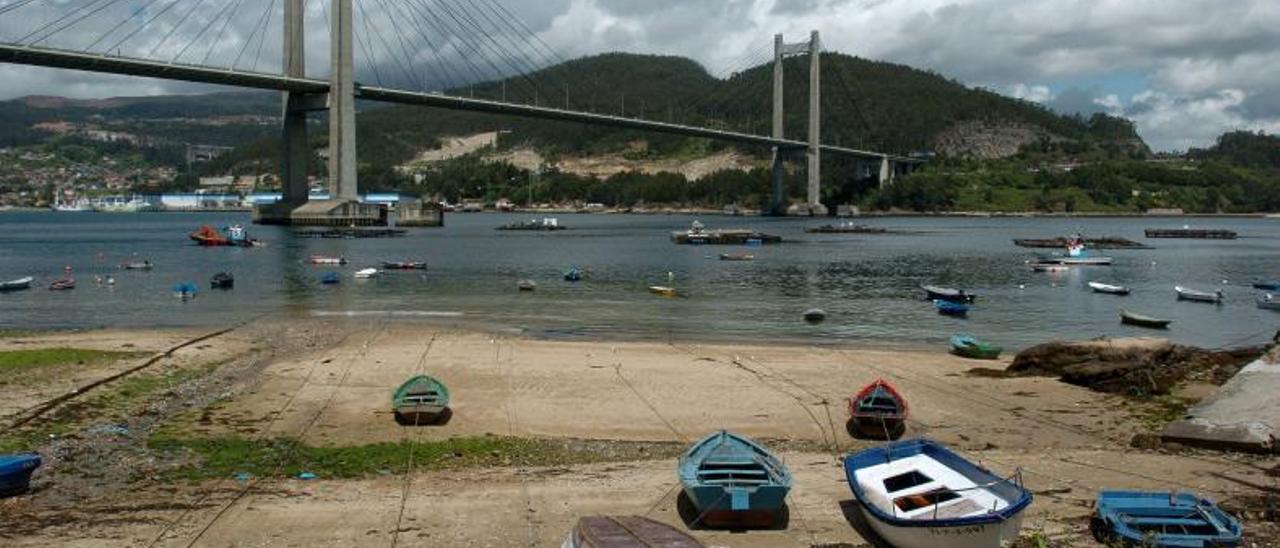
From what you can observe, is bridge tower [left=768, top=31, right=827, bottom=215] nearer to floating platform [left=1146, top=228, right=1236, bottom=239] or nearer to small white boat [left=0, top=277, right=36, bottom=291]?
floating platform [left=1146, top=228, right=1236, bottom=239]

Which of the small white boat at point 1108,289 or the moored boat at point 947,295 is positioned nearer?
the moored boat at point 947,295

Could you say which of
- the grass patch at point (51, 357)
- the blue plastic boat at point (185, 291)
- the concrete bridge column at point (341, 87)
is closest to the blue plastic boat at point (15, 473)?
the grass patch at point (51, 357)

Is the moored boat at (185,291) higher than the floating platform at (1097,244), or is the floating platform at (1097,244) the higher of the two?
the floating platform at (1097,244)

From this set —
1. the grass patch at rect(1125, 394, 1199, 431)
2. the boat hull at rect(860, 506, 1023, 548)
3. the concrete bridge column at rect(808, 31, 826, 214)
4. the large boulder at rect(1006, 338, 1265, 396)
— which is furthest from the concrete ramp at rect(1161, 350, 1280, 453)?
the concrete bridge column at rect(808, 31, 826, 214)

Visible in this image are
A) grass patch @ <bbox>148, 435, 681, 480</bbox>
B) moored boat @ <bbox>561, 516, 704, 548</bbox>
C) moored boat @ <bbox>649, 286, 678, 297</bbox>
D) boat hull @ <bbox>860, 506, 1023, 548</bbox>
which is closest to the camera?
moored boat @ <bbox>561, 516, 704, 548</bbox>

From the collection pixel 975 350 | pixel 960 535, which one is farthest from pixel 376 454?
pixel 975 350

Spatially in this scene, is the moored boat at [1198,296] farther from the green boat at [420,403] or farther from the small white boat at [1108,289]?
the green boat at [420,403]

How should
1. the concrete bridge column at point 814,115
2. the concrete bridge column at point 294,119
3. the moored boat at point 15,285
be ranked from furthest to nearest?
the concrete bridge column at point 814,115
the concrete bridge column at point 294,119
the moored boat at point 15,285

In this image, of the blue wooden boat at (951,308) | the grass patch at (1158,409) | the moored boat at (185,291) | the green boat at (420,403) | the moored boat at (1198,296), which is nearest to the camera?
the green boat at (420,403)

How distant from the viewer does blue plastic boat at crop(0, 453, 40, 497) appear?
46.1ft

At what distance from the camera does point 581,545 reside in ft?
35.5

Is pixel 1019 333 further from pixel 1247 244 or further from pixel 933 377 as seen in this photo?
pixel 1247 244

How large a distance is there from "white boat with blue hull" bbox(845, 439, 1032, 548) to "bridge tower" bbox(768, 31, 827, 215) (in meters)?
161

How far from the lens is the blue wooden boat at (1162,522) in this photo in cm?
1217
